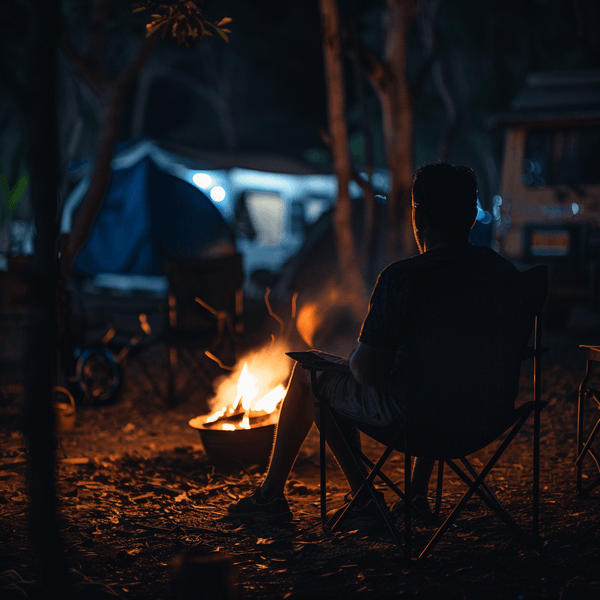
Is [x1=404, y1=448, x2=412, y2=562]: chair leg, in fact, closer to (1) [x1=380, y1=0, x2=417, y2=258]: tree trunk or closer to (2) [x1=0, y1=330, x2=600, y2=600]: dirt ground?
(2) [x1=0, y1=330, x2=600, y2=600]: dirt ground

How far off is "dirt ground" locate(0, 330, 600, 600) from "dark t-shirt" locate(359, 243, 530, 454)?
1.61 ft

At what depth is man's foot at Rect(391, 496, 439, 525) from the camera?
267 cm

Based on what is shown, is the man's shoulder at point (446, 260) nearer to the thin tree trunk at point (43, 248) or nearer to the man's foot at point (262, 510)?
the thin tree trunk at point (43, 248)

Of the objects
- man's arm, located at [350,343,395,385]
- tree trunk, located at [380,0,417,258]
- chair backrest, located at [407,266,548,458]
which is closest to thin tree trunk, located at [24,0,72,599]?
man's arm, located at [350,343,395,385]

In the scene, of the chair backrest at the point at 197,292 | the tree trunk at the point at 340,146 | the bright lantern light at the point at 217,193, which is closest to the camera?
the chair backrest at the point at 197,292

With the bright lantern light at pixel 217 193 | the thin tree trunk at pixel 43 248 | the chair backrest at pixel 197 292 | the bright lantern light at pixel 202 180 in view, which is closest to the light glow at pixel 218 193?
the bright lantern light at pixel 217 193

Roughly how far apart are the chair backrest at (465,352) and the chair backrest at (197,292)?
10.5ft

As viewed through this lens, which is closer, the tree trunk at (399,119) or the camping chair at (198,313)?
the camping chair at (198,313)

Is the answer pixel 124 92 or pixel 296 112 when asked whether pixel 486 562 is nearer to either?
pixel 124 92

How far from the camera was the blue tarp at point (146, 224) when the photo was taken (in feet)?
37.1

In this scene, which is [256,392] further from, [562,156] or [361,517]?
[562,156]

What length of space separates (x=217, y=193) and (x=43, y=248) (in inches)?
520

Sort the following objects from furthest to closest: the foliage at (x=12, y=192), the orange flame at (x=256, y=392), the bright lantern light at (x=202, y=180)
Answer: the bright lantern light at (x=202, y=180)
the foliage at (x=12, y=192)
the orange flame at (x=256, y=392)

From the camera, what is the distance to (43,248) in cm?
152
